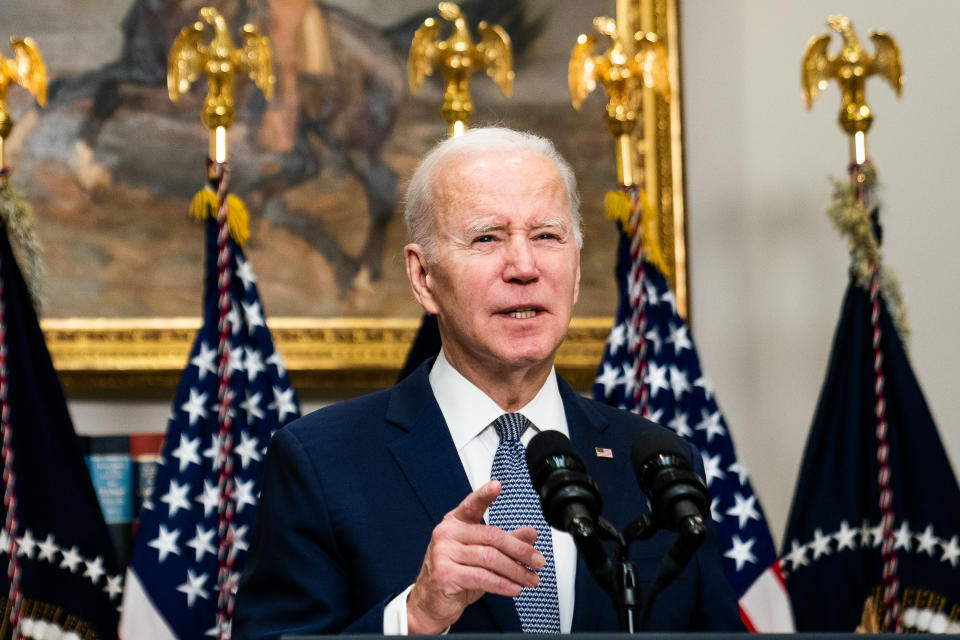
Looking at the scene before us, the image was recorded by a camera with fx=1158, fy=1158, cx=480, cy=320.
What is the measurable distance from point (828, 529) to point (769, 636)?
3209mm

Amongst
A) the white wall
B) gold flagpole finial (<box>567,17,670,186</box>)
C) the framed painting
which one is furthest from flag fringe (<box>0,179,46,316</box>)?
the white wall

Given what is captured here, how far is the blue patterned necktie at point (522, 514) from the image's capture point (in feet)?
7.34

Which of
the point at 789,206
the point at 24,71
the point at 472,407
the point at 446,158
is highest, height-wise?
the point at 24,71

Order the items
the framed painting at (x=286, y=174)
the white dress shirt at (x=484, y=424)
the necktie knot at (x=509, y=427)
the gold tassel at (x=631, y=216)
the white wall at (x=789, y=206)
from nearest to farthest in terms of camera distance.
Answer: the white dress shirt at (x=484, y=424), the necktie knot at (x=509, y=427), the gold tassel at (x=631, y=216), the framed painting at (x=286, y=174), the white wall at (x=789, y=206)

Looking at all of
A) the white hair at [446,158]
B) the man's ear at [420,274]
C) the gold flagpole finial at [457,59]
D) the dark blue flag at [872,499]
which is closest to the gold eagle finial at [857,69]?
the dark blue flag at [872,499]

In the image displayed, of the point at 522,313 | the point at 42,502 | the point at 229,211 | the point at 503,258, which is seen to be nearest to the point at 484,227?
the point at 503,258

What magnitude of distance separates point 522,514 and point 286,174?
3.04 metres

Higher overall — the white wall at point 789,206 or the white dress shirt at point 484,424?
the white wall at point 789,206

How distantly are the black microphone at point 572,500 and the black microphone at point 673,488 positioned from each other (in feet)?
0.29

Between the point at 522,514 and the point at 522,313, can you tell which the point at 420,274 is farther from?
the point at 522,514

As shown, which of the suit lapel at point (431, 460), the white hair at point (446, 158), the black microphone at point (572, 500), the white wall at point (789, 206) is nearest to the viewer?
the black microphone at point (572, 500)

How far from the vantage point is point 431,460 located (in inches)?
92.3

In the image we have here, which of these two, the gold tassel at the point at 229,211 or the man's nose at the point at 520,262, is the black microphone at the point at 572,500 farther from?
the gold tassel at the point at 229,211

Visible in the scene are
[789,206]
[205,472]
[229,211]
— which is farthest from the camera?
[789,206]
